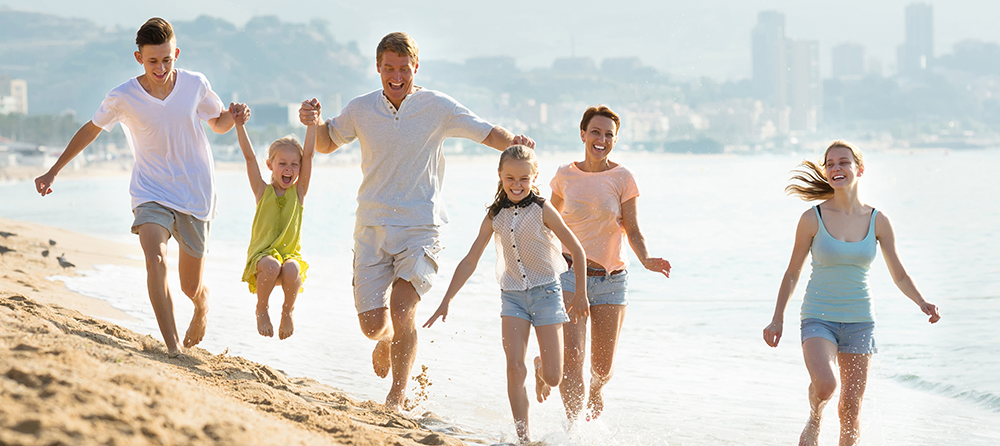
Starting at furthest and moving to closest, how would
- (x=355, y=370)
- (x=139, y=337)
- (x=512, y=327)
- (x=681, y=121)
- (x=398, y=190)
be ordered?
(x=681, y=121) < (x=355, y=370) < (x=139, y=337) < (x=398, y=190) < (x=512, y=327)

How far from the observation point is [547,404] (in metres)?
6.16

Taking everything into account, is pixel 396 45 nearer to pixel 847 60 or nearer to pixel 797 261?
pixel 797 261

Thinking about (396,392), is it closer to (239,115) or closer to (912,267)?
(239,115)

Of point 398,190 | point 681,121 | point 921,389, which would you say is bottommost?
point 921,389

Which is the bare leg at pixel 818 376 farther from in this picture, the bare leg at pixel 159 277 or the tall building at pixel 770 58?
the tall building at pixel 770 58

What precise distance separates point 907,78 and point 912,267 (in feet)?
504

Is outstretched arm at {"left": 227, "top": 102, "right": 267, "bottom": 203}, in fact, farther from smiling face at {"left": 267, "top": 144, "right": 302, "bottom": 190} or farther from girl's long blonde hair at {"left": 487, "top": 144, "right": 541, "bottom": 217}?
girl's long blonde hair at {"left": 487, "top": 144, "right": 541, "bottom": 217}

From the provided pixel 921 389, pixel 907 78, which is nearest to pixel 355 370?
pixel 921 389

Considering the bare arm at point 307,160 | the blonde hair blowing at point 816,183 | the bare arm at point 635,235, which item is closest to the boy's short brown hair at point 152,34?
the bare arm at point 307,160

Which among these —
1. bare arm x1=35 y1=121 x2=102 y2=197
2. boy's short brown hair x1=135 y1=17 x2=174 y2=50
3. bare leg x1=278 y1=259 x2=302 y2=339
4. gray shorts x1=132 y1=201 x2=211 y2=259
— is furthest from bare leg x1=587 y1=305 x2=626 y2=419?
bare arm x1=35 y1=121 x2=102 y2=197

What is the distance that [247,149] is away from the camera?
5.47 meters

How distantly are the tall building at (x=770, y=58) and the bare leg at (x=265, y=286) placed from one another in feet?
493

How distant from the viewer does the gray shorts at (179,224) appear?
5.07 meters

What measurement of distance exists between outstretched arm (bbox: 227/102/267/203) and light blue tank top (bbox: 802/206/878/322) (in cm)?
325
